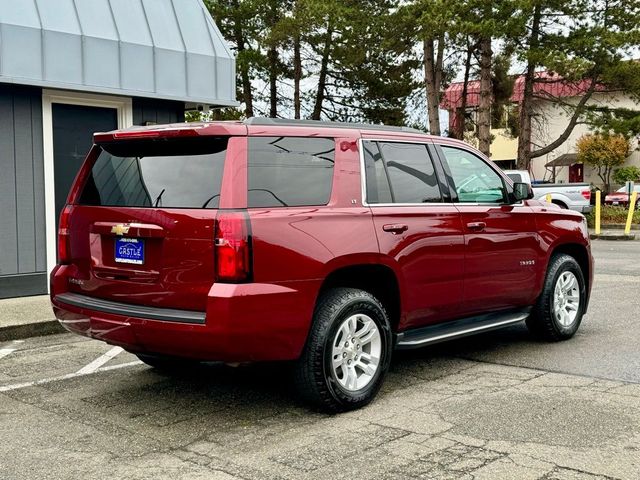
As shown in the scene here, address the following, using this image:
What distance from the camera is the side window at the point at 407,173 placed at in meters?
5.60

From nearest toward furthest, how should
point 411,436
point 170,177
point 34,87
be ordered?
point 411,436, point 170,177, point 34,87

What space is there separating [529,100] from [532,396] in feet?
87.6

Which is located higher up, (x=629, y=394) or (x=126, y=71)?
(x=126, y=71)

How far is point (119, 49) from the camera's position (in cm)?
1004

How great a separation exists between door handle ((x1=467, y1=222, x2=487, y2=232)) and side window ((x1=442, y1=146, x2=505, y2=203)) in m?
0.21

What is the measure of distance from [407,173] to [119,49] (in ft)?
18.7

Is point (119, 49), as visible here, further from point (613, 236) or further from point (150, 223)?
point (613, 236)

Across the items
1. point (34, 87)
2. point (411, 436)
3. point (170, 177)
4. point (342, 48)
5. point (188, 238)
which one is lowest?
point (411, 436)

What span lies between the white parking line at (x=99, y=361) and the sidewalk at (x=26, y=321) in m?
1.23

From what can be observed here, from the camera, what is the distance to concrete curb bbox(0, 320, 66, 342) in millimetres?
7676

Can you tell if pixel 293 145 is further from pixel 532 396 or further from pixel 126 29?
pixel 126 29

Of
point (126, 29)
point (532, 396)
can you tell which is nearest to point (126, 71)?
point (126, 29)

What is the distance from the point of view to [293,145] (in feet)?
16.7

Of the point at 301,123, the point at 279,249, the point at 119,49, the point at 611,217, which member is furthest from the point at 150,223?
the point at 611,217
